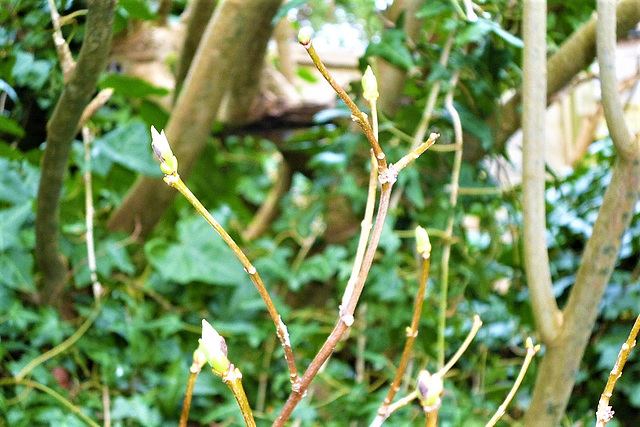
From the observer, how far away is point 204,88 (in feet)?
3.77

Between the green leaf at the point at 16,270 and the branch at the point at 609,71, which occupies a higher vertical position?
the branch at the point at 609,71

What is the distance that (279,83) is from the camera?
1.79m

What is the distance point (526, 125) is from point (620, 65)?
1647 millimetres

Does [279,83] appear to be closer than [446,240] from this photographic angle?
No

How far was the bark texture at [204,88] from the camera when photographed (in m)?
1.12

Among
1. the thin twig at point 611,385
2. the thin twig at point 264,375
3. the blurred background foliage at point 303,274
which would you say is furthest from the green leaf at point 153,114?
the thin twig at point 611,385

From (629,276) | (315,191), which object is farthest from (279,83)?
(629,276)

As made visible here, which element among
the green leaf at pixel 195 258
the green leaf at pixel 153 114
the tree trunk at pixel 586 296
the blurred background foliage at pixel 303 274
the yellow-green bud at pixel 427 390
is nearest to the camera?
the yellow-green bud at pixel 427 390

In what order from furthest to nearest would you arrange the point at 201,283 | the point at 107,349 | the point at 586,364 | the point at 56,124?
the point at 201,283 → the point at 586,364 → the point at 107,349 → the point at 56,124

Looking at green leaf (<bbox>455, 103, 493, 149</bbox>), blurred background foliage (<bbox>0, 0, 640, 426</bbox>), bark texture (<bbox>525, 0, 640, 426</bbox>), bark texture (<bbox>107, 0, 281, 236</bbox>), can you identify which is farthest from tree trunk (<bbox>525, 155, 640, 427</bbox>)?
bark texture (<bbox>107, 0, 281, 236</bbox>)

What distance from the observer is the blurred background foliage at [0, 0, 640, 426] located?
931mm

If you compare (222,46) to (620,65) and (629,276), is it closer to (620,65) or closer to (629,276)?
(629,276)

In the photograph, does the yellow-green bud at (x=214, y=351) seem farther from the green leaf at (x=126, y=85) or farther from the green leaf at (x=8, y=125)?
the green leaf at (x=126, y=85)

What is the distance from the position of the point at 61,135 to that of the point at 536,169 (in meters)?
0.55
